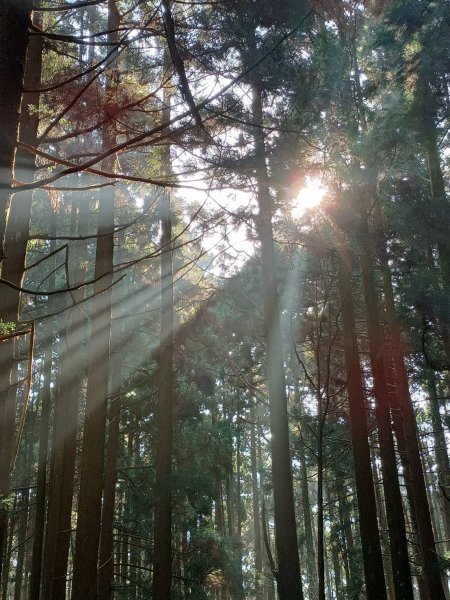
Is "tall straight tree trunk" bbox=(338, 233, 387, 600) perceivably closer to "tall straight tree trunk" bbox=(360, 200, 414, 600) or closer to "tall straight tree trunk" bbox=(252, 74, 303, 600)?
"tall straight tree trunk" bbox=(360, 200, 414, 600)

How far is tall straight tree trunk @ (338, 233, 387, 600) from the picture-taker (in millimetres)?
7977

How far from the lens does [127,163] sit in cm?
966

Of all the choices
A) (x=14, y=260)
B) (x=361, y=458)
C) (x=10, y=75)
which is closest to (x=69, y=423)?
(x=361, y=458)

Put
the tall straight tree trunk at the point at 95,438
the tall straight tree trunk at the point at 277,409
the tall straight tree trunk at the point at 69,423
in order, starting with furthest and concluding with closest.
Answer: the tall straight tree trunk at the point at 69,423, the tall straight tree trunk at the point at 277,409, the tall straight tree trunk at the point at 95,438

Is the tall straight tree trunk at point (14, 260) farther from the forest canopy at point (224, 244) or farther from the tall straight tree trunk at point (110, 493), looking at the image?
the tall straight tree trunk at point (110, 493)

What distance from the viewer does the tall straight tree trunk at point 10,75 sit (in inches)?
86.0

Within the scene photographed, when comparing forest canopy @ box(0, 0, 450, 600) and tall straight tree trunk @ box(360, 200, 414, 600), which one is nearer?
forest canopy @ box(0, 0, 450, 600)

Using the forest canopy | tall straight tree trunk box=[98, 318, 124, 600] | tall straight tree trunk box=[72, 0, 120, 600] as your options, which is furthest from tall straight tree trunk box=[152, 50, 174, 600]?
tall straight tree trunk box=[98, 318, 124, 600]

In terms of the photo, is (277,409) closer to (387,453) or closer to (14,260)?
(387,453)

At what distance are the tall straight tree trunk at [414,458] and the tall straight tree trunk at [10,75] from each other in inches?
366

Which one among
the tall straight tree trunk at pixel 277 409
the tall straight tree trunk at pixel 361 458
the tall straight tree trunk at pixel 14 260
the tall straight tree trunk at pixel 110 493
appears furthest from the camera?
the tall straight tree trunk at pixel 110 493

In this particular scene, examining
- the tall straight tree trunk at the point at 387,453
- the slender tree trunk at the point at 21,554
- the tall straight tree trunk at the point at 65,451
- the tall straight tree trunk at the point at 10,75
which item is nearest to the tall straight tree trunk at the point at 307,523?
the tall straight tree trunk at the point at 387,453

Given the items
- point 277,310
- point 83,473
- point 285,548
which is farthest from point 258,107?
point 285,548

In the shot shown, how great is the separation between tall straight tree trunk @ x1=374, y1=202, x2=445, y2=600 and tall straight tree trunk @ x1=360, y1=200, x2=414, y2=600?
Result: 1.08 metres
